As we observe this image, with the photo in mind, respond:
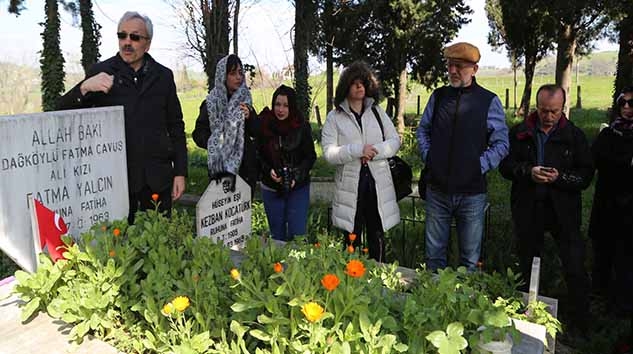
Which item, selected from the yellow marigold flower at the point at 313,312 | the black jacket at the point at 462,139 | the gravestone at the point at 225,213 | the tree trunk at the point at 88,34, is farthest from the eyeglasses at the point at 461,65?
the tree trunk at the point at 88,34

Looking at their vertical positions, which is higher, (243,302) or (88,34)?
(88,34)

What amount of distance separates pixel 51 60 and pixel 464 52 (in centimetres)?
1360

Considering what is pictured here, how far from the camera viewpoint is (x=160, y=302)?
5.87 ft

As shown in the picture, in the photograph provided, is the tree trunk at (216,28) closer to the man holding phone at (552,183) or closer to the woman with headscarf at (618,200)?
the man holding phone at (552,183)

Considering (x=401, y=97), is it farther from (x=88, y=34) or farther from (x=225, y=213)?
(x=225, y=213)

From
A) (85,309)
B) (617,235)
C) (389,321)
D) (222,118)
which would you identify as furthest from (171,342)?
(617,235)

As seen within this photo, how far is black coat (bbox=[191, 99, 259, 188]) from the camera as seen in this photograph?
3527 mm

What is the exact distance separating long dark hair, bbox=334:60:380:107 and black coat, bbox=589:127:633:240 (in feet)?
4.62

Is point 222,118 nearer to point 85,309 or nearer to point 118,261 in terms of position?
point 118,261

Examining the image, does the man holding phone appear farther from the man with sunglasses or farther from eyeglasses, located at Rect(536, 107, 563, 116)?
the man with sunglasses

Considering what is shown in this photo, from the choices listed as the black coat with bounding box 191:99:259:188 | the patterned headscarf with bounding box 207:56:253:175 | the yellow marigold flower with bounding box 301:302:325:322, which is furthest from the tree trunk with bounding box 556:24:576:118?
the yellow marigold flower with bounding box 301:302:325:322

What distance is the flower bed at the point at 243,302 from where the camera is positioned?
1.52m

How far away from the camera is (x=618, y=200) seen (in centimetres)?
320

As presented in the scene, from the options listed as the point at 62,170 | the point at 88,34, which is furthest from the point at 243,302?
the point at 88,34
